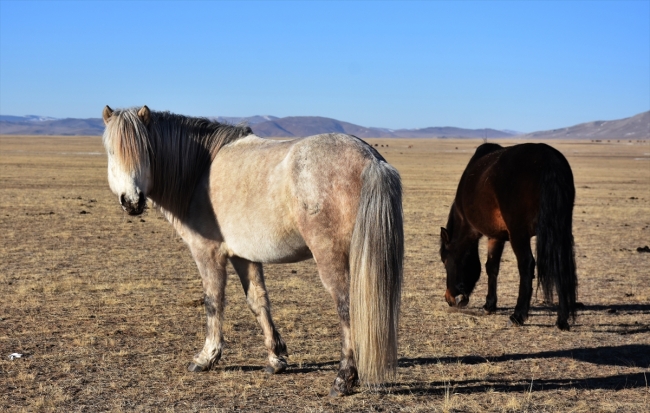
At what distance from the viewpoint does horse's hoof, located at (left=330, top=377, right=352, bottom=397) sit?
5.52m

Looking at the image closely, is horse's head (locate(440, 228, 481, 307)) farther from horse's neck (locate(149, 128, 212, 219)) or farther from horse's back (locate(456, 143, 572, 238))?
horse's neck (locate(149, 128, 212, 219))

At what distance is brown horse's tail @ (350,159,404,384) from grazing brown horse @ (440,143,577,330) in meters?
2.73

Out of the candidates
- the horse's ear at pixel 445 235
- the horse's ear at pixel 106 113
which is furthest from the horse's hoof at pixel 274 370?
the horse's ear at pixel 445 235

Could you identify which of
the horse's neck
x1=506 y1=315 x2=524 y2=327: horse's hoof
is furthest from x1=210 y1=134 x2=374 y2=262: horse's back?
x1=506 y1=315 x2=524 y2=327: horse's hoof

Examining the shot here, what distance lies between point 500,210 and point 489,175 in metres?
0.49

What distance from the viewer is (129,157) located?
239 inches

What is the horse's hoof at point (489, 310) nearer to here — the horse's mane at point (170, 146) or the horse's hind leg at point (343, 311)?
the horse's hind leg at point (343, 311)

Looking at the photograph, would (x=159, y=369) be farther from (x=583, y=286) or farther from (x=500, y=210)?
(x=583, y=286)

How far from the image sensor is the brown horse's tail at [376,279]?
5188 mm

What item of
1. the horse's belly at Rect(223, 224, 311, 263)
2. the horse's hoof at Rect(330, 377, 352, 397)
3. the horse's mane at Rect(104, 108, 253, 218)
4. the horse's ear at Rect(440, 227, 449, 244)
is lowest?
the horse's hoof at Rect(330, 377, 352, 397)

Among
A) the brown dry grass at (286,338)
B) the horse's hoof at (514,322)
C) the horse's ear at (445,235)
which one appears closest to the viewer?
the brown dry grass at (286,338)

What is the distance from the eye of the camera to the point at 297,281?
35.8 ft

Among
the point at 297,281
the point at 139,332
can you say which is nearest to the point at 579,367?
the point at 139,332

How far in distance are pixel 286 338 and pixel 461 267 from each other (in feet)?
8.80
